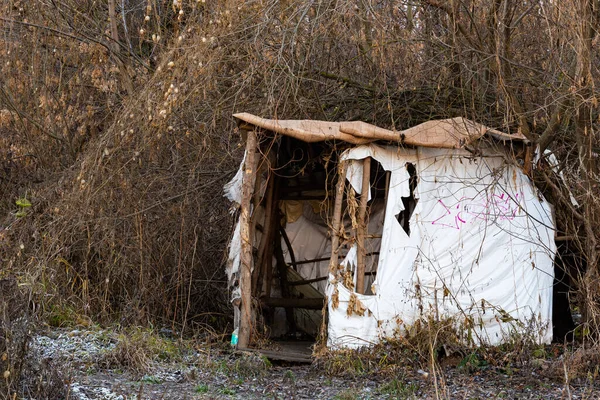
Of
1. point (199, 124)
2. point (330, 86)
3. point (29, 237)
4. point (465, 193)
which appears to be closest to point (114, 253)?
point (29, 237)

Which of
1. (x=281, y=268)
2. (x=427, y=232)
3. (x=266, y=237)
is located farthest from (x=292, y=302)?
(x=427, y=232)

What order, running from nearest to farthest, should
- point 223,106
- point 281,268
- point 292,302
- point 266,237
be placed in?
point 266,237
point 292,302
point 223,106
point 281,268

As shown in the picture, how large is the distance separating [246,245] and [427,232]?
1800 millimetres

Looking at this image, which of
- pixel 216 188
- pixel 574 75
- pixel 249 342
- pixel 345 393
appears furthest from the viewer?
pixel 216 188

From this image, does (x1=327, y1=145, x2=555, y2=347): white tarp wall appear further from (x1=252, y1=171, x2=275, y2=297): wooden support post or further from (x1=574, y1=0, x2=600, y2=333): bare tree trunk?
(x1=252, y1=171, x2=275, y2=297): wooden support post

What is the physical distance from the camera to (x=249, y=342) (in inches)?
347

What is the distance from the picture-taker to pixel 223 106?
396 inches

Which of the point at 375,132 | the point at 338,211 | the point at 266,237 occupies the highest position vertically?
the point at 375,132

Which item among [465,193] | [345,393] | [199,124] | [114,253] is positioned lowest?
[345,393]

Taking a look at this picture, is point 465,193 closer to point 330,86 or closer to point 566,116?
point 566,116

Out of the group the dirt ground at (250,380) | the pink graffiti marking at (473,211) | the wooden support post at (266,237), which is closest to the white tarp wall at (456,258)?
→ the pink graffiti marking at (473,211)

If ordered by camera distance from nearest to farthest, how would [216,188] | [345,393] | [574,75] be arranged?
[345,393], [574,75], [216,188]

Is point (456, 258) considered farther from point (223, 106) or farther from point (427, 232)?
point (223, 106)

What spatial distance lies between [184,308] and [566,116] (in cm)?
488
